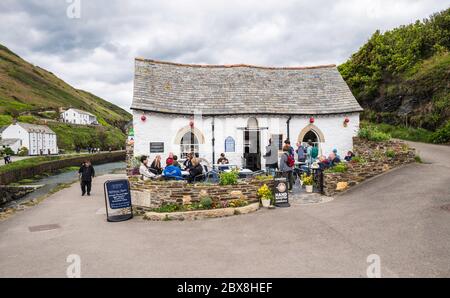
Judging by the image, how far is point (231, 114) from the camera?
15969 mm

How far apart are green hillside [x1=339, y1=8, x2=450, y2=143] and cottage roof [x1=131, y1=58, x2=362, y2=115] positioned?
789 centimetres

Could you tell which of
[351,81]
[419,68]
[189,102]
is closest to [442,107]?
[419,68]

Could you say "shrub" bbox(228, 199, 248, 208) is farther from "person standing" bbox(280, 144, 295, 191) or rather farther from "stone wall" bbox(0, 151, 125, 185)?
"stone wall" bbox(0, 151, 125, 185)

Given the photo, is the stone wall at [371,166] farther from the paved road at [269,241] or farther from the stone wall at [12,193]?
the stone wall at [12,193]

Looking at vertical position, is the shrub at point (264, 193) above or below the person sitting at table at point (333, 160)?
below

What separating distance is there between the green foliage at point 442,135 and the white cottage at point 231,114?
6.41 metres

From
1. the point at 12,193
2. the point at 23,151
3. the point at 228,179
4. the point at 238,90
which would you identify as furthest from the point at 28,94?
the point at 228,179

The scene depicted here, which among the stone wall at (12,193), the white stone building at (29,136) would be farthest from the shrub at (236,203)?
the white stone building at (29,136)

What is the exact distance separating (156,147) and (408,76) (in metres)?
21.8

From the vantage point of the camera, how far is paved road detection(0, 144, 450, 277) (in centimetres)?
554

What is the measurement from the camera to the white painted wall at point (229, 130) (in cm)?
1502

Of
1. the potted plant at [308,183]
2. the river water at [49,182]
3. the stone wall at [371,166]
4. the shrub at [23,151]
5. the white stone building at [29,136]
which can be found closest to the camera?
the stone wall at [371,166]

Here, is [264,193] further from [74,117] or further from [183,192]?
[74,117]

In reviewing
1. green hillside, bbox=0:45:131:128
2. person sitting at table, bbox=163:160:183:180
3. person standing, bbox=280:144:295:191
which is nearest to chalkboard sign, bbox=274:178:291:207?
person standing, bbox=280:144:295:191
